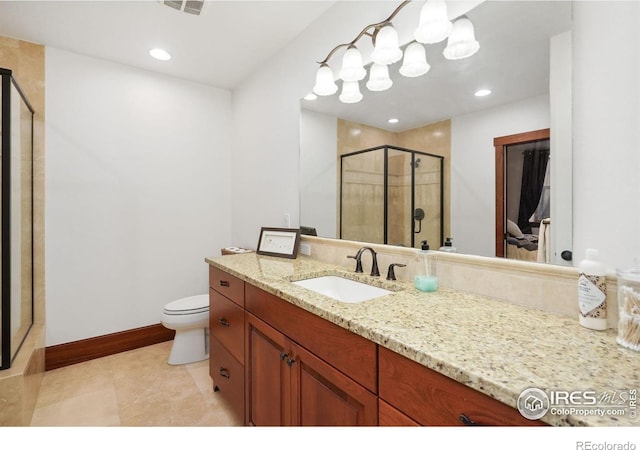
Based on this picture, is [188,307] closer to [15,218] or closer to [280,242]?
[280,242]

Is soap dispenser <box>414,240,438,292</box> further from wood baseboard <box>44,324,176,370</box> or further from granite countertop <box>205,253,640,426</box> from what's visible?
wood baseboard <box>44,324,176,370</box>

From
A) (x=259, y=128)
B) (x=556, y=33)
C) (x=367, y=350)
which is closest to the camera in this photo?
(x=367, y=350)

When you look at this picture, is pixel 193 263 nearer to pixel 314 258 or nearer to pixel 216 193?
pixel 216 193

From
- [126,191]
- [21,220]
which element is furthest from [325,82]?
[21,220]

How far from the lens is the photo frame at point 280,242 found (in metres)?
1.97

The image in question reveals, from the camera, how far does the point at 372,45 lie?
1.49 metres

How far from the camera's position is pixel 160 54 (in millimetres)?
2264

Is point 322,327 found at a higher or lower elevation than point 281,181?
lower

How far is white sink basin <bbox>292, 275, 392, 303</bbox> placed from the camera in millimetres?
1418

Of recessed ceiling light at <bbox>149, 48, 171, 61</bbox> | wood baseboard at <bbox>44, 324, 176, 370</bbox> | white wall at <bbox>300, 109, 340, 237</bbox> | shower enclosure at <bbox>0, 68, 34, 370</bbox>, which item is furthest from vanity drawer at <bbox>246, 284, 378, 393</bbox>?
recessed ceiling light at <bbox>149, 48, 171, 61</bbox>

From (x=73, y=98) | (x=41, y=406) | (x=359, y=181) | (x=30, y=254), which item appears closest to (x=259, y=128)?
(x=359, y=181)

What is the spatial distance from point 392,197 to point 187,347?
6.47ft

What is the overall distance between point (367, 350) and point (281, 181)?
1668mm

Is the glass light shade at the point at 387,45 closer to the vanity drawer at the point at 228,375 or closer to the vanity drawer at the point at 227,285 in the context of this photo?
the vanity drawer at the point at 227,285
